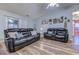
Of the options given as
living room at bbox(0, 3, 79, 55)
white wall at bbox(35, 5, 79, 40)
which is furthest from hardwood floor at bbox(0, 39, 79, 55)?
white wall at bbox(35, 5, 79, 40)

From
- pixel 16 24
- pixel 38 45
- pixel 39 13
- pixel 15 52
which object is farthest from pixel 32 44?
pixel 39 13

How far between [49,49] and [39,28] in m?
0.54

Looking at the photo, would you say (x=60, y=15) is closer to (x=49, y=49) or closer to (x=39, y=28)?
(x=39, y=28)

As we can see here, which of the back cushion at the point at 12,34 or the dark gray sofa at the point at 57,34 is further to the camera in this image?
the dark gray sofa at the point at 57,34

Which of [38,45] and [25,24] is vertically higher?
[25,24]

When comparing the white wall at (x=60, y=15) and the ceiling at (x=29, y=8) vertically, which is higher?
the ceiling at (x=29, y=8)

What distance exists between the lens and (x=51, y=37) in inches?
93.1

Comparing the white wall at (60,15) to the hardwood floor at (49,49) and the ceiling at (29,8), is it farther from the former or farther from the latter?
the hardwood floor at (49,49)

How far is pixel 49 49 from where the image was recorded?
7.37 feet

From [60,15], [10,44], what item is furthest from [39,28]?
[10,44]

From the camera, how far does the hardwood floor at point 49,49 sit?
7.24 ft

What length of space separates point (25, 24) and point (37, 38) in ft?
1.39

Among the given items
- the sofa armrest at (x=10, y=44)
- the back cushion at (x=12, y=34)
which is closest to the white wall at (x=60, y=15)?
the back cushion at (x=12, y=34)
